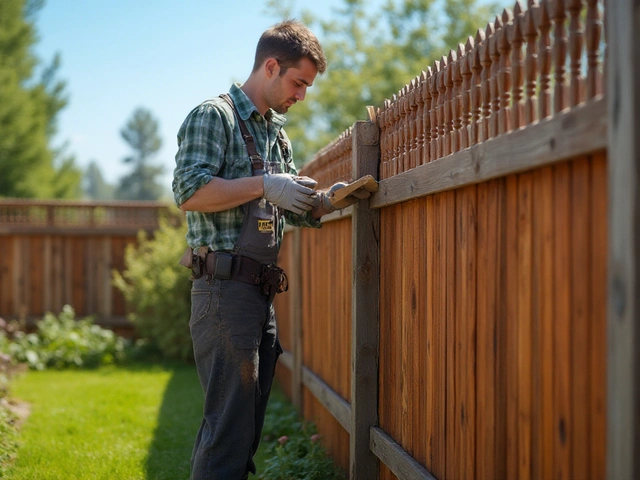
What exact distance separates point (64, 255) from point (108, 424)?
632 centimetres

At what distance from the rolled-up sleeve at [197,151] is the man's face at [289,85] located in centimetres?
37

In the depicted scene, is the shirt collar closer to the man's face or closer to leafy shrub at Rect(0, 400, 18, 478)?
the man's face

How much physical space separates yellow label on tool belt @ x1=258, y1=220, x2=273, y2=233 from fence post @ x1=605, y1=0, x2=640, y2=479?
2108mm

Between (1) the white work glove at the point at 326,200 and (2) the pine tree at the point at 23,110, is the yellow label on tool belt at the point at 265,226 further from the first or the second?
(2) the pine tree at the point at 23,110

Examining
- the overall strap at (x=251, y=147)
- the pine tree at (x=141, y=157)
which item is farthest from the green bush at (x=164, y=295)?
the pine tree at (x=141, y=157)

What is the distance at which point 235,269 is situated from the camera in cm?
347

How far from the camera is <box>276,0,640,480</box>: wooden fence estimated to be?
1691mm

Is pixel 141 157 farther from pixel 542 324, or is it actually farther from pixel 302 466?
pixel 542 324

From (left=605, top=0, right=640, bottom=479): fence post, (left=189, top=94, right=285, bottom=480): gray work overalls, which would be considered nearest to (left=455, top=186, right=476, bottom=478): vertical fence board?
(left=605, top=0, right=640, bottom=479): fence post

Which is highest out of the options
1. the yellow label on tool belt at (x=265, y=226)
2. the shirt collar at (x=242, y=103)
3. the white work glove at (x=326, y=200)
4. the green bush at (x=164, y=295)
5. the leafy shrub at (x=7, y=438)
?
the shirt collar at (x=242, y=103)

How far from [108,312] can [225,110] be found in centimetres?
965

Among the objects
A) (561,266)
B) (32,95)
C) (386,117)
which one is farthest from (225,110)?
(32,95)

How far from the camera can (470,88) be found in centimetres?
268

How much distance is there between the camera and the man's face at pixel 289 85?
3645mm
